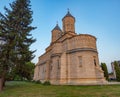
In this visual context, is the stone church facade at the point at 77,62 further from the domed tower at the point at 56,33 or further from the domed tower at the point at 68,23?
the domed tower at the point at 56,33

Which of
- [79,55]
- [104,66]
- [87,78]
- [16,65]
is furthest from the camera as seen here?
[104,66]

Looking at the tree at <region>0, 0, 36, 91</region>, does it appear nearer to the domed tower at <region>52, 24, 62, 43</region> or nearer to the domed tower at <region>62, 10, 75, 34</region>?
the domed tower at <region>62, 10, 75, 34</region>

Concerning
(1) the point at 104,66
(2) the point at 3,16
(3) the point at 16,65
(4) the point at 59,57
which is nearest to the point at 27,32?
(2) the point at 3,16

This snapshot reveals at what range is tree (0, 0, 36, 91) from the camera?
46.2ft

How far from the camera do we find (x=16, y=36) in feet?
47.4

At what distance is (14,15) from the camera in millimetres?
15664

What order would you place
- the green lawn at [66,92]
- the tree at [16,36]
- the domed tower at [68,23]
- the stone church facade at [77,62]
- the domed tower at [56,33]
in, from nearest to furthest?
the green lawn at [66,92] < the tree at [16,36] < the stone church facade at [77,62] < the domed tower at [68,23] < the domed tower at [56,33]

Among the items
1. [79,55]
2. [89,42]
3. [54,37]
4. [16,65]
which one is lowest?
[16,65]

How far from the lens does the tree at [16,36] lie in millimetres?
14086

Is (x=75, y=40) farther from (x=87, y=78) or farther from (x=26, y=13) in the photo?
(x=26, y=13)

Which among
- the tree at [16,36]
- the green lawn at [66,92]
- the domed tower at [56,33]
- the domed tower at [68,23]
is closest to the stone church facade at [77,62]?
the domed tower at [68,23]

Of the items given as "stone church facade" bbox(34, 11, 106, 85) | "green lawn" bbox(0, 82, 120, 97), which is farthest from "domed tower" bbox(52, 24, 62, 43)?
"green lawn" bbox(0, 82, 120, 97)

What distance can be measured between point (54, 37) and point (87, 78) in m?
18.6

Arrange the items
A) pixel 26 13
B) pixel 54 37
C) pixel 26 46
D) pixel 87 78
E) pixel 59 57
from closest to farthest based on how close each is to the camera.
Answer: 1. pixel 26 46
2. pixel 26 13
3. pixel 87 78
4. pixel 59 57
5. pixel 54 37
